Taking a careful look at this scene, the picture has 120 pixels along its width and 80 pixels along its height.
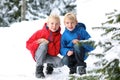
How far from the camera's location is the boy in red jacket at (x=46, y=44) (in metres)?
6.46

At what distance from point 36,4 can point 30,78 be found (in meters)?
20.2

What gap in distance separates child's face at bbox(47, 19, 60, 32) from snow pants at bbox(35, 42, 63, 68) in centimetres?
25

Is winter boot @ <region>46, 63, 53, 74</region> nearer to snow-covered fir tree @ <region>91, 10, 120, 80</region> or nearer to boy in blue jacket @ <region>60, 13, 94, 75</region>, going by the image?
boy in blue jacket @ <region>60, 13, 94, 75</region>

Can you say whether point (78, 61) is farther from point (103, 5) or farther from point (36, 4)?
point (36, 4)

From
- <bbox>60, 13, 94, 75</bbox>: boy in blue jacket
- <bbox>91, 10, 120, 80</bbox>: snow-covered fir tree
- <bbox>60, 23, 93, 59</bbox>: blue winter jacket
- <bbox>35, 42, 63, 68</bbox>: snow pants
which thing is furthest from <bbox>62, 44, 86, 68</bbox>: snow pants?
<bbox>91, 10, 120, 80</bbox>: snow-covered fir tree

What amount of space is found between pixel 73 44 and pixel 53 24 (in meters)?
0.45

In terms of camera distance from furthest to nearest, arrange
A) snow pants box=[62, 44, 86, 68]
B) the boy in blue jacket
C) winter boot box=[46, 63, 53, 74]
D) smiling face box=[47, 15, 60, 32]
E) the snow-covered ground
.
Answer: the snow-covered ground, winter boot box=[46, 63, 53, 74], smiling face box=[47, 15, 60, 32], the boy in blue jacket, snow pants box=[62, 44, 86, 68]

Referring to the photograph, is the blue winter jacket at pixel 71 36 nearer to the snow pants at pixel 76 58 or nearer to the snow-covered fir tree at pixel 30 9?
the snow pants at pixel 76 58

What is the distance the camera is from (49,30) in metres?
6.59

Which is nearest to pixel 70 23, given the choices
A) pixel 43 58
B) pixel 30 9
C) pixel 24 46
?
pixel 43 58

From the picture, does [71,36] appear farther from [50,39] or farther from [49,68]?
[49,68]

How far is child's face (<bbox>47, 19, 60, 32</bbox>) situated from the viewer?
6441mm

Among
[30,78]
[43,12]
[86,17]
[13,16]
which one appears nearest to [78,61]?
[30,78]

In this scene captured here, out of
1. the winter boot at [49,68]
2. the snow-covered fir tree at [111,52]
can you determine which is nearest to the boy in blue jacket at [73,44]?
the winter boot at [49,68]
